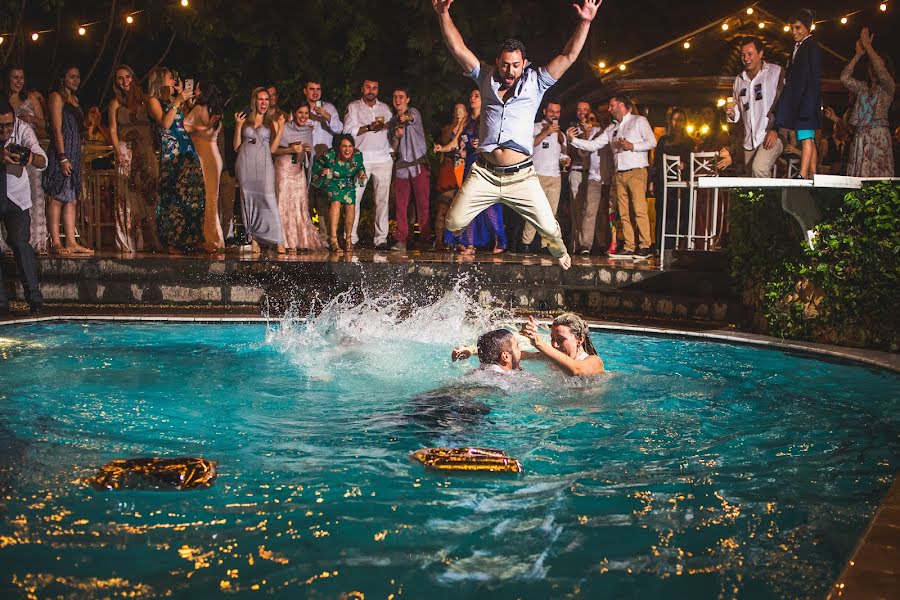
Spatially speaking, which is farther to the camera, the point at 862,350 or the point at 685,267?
the point at 685,267

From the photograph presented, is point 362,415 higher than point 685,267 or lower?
lower

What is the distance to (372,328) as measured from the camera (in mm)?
10297

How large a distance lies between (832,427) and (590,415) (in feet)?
5.66

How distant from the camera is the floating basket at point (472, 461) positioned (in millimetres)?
5293

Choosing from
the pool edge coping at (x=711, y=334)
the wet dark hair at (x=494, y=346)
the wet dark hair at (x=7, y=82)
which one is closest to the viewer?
the wet dark hair at (x=494, y=346)

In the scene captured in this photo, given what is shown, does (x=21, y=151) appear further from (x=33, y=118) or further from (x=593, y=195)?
(x=593, y=195)

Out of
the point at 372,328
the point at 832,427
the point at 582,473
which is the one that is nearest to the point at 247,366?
the point at 372,328

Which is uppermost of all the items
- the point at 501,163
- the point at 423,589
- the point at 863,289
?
the point at 501,163

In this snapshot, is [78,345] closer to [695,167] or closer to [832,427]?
[832,427]

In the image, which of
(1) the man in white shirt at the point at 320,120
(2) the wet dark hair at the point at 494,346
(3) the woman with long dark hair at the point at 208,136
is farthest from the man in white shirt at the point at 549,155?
(2) the wet dark hair at the point at 494,346

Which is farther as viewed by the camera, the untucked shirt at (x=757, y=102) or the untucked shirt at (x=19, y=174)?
the untucked shirt at (x=757, y=102)

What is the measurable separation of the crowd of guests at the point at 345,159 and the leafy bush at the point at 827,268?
1.05 m

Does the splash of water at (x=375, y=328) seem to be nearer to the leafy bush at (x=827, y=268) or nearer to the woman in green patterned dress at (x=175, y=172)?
the woman in green patterned dress at (x=175, y=172)

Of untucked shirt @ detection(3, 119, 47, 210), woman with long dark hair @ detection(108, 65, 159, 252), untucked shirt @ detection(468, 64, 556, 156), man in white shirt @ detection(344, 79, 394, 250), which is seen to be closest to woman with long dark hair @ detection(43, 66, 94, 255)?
woman with long dark hair @ detection(108, 65, 159, 252)
